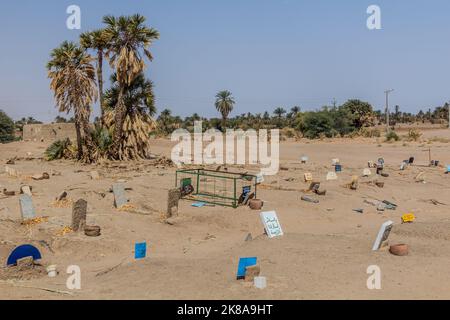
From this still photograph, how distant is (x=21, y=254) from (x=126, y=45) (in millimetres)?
19616

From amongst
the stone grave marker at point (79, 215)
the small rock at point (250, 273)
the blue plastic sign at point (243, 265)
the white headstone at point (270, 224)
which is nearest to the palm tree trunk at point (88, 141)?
the stone grave marker at point (79, 215)

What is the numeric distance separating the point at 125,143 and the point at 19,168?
6179 millimetres

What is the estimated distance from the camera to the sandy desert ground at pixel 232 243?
24.3 feet

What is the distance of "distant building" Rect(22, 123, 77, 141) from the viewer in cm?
4703

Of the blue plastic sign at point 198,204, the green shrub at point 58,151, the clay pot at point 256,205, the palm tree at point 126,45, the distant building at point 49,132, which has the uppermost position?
the palm tree at point 126,45

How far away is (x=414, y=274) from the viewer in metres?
7.96

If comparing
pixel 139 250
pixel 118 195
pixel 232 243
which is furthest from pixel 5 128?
pixel 139 250

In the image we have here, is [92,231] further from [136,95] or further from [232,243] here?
[136,95]

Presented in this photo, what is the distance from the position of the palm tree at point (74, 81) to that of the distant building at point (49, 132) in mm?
20379

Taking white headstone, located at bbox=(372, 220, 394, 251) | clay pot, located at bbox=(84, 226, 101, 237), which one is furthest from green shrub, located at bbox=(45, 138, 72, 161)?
white headstone, located at bbox=(372, 220, 394, 251)

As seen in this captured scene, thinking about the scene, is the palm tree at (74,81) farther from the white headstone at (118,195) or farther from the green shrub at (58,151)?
the white headstone at (118,195)

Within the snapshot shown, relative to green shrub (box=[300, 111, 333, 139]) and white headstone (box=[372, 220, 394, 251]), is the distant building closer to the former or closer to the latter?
green shrub (box=[300, 111, 333, 139])

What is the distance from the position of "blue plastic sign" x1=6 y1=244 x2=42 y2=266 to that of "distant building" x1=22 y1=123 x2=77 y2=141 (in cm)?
3942
